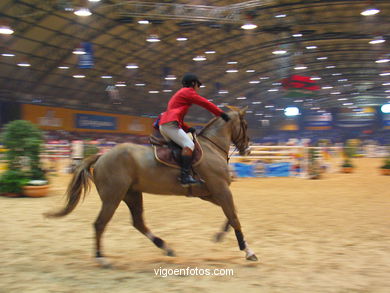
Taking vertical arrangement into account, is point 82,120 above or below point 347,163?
above

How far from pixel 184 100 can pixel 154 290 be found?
2336mm

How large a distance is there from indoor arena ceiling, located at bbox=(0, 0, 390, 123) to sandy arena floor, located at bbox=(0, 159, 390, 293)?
11.5 metres

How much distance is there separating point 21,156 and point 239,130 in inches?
276

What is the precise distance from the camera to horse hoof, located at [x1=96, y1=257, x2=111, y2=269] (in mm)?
4203

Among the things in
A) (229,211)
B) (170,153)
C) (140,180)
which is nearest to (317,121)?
(229,211)

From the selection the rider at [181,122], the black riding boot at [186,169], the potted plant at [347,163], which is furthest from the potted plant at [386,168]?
the black riding boot at [186,169]

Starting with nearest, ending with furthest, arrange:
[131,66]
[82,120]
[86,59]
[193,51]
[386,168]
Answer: [386,168], [86,59], [131,66], [193,51], [82,120]

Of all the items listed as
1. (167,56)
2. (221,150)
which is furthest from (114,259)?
(167,56)

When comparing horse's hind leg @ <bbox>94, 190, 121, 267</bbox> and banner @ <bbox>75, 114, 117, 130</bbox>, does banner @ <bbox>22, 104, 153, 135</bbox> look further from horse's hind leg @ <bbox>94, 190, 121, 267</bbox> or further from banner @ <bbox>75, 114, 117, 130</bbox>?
horse's hind leg @ <bbox>94, 190, 121, 267</bbox>

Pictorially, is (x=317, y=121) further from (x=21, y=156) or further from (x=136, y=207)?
(x=136, y=207)

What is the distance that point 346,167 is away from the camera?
1781 centimetres

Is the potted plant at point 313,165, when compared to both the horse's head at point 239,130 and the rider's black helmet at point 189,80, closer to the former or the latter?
the horse's head at point 239,130

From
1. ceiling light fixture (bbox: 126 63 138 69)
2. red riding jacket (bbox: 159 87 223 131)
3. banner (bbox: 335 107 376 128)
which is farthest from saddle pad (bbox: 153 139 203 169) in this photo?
banner (bbox: 335 107 376 128)

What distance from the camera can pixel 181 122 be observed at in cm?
464
